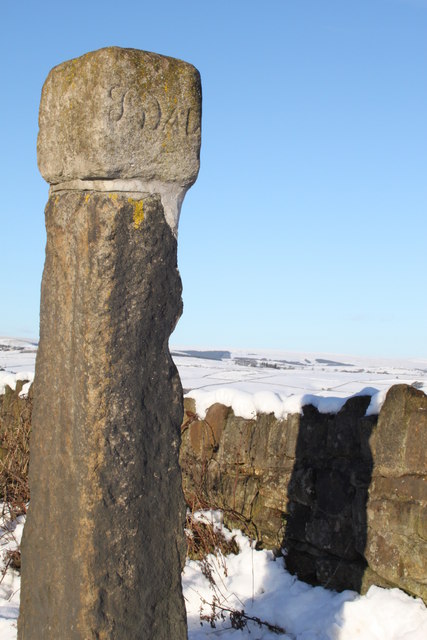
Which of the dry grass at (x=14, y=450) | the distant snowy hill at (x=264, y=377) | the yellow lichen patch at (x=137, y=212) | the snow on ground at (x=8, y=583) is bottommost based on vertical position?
the snow on ground at (x=8, y=583)

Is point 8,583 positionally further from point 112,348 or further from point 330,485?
point 112,348

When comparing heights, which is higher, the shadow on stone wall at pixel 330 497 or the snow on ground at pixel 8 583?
the shadow on stone wall at pixel 330 497

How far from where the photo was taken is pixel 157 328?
3.02 metres

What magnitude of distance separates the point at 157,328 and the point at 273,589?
2735mm

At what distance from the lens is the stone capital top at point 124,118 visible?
9.34ft

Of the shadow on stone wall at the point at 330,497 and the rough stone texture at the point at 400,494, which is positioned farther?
the shadow on stone wall at the point at 330,497

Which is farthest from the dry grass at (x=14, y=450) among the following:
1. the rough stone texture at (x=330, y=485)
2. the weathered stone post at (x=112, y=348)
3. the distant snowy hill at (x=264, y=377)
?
the weathered stone post at (x=112, y=348)

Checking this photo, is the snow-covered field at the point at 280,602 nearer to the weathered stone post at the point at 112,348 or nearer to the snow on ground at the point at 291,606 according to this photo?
the snow on ground at the point at 291,606

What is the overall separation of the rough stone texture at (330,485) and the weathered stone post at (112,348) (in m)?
1.86

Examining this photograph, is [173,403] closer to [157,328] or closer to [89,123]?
[157,328]

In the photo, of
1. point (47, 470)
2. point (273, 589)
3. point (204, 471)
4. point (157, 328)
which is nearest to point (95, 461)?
point (47, 470)

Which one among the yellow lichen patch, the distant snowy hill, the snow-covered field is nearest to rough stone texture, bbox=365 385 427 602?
the snow-covered field

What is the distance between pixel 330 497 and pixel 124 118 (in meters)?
3.15

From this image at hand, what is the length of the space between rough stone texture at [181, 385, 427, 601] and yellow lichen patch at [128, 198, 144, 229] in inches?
94.7
